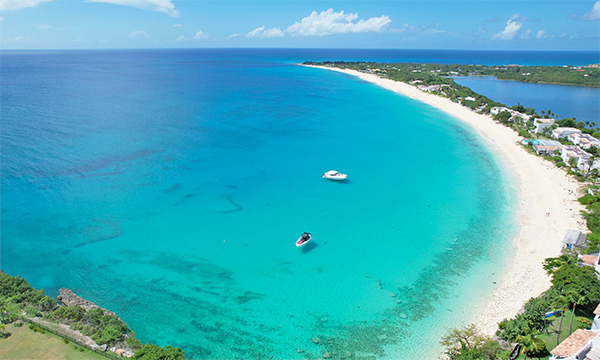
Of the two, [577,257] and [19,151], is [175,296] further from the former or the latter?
[19,151]

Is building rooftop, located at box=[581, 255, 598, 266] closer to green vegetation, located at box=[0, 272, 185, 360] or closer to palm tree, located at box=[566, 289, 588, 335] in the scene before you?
palm tree, located at box=[566, 289, 588, 335]

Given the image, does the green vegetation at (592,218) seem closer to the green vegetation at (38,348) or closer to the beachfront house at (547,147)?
the beachfront house at (547,147)

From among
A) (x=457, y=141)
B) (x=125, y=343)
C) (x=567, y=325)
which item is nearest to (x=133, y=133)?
(x=125, y=343)

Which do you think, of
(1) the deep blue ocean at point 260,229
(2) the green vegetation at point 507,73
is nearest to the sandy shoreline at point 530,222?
(1) the deep blue ocean at point 260,229

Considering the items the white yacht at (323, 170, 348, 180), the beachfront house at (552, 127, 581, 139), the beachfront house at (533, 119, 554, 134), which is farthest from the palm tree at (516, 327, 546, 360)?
the beachfront house at (533, 119, 554, 134)

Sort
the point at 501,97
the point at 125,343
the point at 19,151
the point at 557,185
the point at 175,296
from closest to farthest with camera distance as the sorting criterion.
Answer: the point at 125,343 → the point at 175,296 → the point at 557,185 → the point at 19,151 → the point at 501,97
